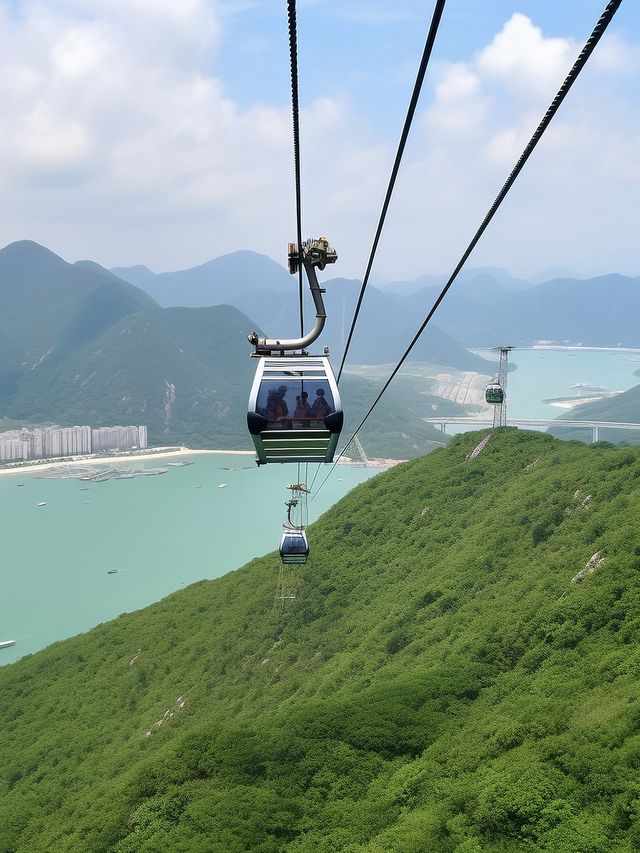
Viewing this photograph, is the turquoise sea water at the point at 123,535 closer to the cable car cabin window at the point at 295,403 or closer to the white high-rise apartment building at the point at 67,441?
the white high-rise apartment building at the point at 67,441

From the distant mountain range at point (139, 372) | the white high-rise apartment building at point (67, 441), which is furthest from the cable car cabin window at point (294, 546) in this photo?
the white high-rise apartment building at point (67, 441)

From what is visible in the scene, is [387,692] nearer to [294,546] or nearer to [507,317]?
[294,546]

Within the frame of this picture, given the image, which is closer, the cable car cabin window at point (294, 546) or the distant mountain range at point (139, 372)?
the cable car cabin window at point (294, 546)

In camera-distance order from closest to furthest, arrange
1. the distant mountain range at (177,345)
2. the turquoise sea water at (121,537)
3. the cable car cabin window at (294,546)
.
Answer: the cable car cabin window at (294,546) → the turquoise sea water at (121,537) → the distant mountain range at (177,345)

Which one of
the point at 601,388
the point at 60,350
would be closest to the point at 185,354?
the point at 60,350

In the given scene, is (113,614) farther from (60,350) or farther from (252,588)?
(60,350)
